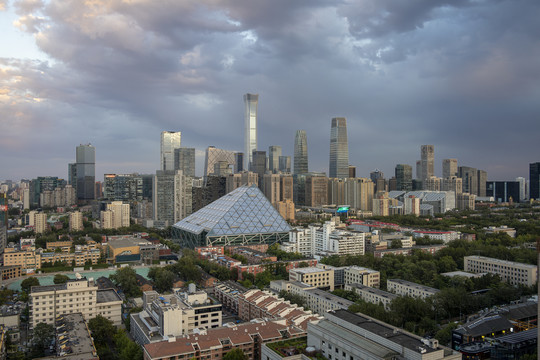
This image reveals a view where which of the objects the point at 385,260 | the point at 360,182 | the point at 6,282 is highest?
the point at 360,182

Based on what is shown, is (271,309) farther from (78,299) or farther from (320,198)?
(320,198)

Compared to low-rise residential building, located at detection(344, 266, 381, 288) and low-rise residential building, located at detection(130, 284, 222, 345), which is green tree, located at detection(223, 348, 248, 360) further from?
low-rise residential building, located at detection(344, 266, 381, 288)

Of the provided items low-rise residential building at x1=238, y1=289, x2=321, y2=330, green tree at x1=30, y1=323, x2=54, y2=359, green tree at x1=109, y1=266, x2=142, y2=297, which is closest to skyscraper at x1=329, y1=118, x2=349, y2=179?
green tree at x1=109, y1=266, x2=142, y2=297

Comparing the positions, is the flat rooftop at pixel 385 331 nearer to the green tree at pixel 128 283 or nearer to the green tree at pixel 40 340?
the green tree at pixel 40 340

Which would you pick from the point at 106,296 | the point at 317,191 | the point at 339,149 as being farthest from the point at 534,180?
the point at 106,296

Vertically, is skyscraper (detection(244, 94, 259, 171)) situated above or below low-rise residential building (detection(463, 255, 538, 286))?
above

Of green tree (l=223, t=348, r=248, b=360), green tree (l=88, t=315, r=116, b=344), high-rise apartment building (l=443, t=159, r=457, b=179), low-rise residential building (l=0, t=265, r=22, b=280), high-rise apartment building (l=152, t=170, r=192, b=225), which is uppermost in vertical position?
high-rise apartment building (l=443, t=159, r=457, b=179)

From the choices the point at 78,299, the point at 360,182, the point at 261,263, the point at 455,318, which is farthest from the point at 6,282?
the point at 360,182
